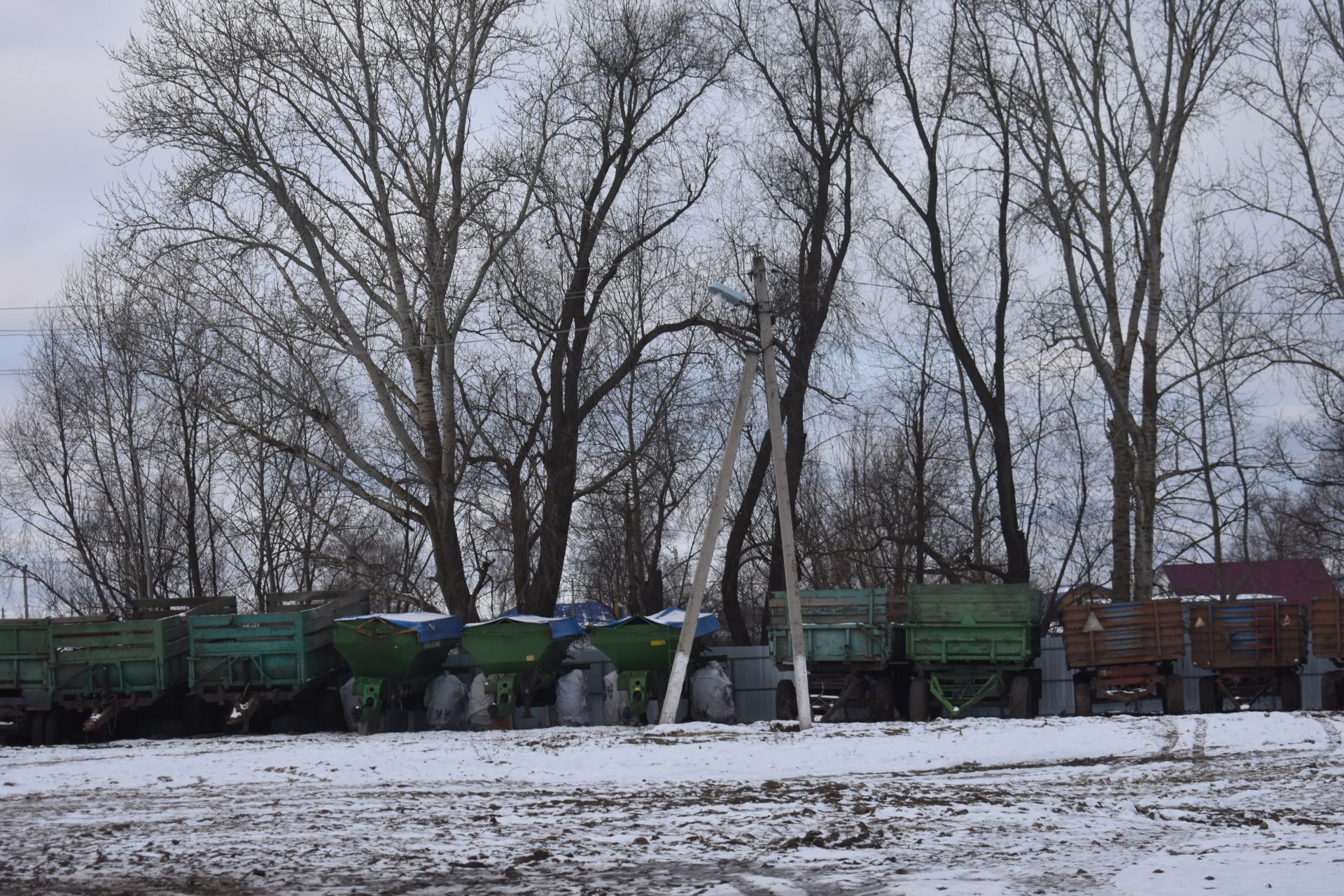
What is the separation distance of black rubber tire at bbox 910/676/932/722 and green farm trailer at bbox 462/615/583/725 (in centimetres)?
529

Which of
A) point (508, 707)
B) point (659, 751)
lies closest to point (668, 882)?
point (659, 751)

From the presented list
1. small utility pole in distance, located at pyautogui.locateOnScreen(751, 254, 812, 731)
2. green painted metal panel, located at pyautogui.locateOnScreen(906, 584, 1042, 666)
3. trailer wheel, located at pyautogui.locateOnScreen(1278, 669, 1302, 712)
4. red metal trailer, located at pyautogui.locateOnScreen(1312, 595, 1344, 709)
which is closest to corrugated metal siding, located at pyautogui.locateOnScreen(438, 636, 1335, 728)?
trailer wheel, located at pyautogui.locateOnScreen(1278, 669, 1302, 712)

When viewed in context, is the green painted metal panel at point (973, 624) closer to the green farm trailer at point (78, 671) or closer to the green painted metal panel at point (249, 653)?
the green painted metal panel at point (249, 653)

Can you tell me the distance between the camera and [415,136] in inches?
985

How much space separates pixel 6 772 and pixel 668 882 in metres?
10.1

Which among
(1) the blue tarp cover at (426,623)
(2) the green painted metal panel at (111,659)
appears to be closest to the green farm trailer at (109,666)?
(2) the green painted metal panel at (111,659)

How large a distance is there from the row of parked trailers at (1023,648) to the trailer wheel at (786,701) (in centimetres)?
4

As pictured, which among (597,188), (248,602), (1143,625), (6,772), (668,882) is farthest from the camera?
(248,602)

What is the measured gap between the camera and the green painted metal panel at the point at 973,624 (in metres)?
19.7

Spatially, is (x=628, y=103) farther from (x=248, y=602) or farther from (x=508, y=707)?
(x=248, y=602)

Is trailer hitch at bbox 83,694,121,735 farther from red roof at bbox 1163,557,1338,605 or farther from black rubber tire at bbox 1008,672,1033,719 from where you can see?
red roof at bbox 1163,557,1338,605

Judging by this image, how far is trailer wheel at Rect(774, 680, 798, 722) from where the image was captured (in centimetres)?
2072

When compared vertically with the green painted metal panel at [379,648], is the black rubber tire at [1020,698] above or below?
below

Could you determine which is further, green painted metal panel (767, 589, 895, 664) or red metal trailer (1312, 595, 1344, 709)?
red metal trailer (1312, 595, 1344, 709)
